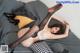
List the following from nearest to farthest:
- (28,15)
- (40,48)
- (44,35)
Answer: (40,48) → (44,35) → (28,15)

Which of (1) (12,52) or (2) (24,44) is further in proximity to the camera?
(2) (24,44)

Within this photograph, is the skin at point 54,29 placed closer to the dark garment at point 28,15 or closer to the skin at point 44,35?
the skin at point 44,35

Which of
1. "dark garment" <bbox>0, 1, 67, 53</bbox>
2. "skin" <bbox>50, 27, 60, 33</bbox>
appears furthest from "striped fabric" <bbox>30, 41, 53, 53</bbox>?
"skin" <bbox>50, 27, 60, 33</bbox>

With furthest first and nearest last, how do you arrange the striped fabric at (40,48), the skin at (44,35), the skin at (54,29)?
1. the skin at (54,29)
2. the skin at (44,35)
3. the striped fabric at (40,48)

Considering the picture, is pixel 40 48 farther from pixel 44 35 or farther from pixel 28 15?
pixel 28 15

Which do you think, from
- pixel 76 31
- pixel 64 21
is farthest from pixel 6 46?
pixel 76 31

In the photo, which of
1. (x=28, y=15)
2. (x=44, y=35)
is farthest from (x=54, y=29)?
(x=28, y=15)

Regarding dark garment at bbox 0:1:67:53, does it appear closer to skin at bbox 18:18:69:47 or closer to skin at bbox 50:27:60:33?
skin at bbox 18:18:69:47

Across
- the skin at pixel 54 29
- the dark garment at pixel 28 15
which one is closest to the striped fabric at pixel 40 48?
the dark garment at pixel 28 15

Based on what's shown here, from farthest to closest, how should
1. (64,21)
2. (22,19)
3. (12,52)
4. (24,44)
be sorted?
(64,21) → (22,19) → (24,44) → (12,52)

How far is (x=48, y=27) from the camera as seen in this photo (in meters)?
2.36

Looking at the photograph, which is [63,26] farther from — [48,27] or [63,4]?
[63,4]

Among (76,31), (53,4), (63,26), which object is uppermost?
(53,4)

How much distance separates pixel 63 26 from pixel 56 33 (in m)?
0.15
